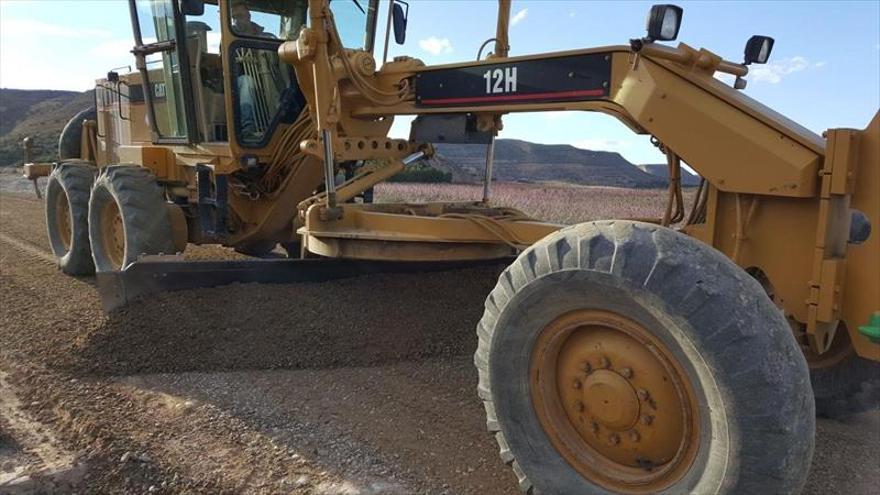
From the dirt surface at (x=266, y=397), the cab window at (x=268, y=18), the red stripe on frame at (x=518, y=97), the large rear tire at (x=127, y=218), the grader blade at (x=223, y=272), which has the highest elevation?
the cab window at (x=268, y=18)

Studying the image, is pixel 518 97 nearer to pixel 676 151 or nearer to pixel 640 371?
pixel 676 151

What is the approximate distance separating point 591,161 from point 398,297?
31228 millimetres

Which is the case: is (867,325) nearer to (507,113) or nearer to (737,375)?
(737,375)

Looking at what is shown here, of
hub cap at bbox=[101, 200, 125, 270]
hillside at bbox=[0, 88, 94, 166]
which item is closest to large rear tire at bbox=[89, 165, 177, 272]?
hub cap at bbox=[101, 200, 125, 270]

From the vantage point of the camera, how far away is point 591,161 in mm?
35500

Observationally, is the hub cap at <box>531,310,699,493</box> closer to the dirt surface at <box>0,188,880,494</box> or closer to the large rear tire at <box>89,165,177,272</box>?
the dirt surface at <box>0,188,880,494</box>

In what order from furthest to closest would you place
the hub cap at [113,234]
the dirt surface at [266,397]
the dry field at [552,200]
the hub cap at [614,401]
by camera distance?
the dry field at [552,200] → the hub cap at [113,234] → the dirt surface at [266,397] → the hub cap at [614,401]

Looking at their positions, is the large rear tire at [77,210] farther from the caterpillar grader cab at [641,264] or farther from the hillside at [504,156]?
the hillside at [504,156]

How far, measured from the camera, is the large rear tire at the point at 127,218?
21.0 feet

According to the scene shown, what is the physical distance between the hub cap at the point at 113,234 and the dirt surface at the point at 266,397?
606 mm

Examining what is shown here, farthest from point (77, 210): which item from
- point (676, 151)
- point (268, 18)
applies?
point (676, 151)

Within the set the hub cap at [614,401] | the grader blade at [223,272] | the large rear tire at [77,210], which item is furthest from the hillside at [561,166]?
the hub cap at [614,401]

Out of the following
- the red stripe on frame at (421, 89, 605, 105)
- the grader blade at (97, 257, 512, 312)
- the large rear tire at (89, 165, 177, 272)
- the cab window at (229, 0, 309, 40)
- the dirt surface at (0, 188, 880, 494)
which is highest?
the cab window at (229, 0, 309, 40)

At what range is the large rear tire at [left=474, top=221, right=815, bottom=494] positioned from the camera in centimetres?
247
